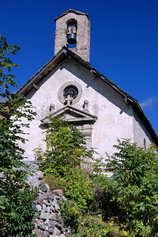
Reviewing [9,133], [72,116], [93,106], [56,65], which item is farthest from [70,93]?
[9,133]

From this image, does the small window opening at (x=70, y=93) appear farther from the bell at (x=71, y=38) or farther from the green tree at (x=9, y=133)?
the green tree at (x=9, y=133)

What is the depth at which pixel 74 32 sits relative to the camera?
1939cm

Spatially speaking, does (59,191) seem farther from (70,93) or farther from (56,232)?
(70,93)

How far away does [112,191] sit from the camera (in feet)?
39.1

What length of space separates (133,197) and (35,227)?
3062mm

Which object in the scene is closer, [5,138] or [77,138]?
[5,138]

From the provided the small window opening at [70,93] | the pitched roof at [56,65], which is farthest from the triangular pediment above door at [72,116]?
the pitched roof at [56,65]

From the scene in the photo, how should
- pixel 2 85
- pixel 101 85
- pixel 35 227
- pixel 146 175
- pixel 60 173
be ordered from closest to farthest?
pixel 2 85 → pixel 35 227 → pixel 146 175 → pixel 60 173 → pixel 101 85

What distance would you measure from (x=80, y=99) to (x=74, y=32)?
395cm

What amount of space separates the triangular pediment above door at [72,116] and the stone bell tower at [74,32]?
9.74ft

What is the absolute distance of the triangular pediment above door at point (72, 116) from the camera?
17031mm

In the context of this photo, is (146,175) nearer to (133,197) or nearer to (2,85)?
(133,197)

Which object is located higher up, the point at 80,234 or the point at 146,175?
the point at 146,175

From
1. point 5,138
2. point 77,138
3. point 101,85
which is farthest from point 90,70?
point 5,138
